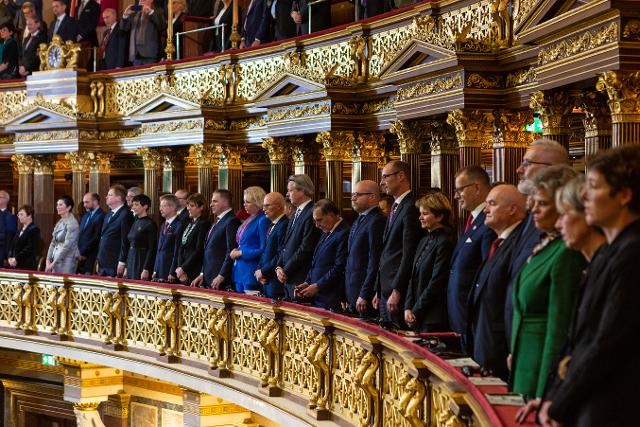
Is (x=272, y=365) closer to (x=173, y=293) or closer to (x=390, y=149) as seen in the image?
(x=173, y=293)

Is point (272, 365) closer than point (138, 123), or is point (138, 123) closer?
point (272, 365)

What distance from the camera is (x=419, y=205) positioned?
19.5 ft

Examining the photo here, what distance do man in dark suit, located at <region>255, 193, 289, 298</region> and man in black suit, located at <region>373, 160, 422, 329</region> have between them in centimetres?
177

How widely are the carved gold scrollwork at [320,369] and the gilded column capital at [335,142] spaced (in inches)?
164

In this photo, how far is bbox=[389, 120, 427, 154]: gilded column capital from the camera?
9.35m

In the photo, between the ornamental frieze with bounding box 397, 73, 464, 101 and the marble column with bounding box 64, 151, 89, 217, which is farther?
the marble column with bounding box 64, 151, 89, 217

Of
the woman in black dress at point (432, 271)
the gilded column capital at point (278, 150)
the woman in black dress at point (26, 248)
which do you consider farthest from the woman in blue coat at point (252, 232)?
the woman in black dress at point (26, 248)

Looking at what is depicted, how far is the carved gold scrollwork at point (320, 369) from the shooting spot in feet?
22.9

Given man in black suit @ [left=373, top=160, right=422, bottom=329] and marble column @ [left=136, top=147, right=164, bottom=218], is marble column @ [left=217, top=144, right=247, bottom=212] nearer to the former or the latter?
marble column @ [left=136, top=147, right=164, bottom=218]

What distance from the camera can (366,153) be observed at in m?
11.2

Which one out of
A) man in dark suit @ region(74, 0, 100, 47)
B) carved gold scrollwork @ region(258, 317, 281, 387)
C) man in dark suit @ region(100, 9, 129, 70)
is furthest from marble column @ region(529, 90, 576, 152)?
man in dark suit @ region(74, 0, 100, 47)

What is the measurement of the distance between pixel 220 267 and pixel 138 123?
19.2ft

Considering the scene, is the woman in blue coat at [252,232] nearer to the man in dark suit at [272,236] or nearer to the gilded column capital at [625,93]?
the man in dark suit at [272,236]

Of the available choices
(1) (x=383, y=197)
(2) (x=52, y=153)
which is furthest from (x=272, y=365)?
(2) (x=52, y=153)
